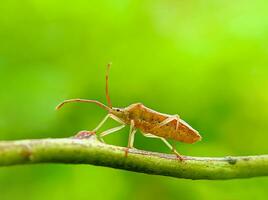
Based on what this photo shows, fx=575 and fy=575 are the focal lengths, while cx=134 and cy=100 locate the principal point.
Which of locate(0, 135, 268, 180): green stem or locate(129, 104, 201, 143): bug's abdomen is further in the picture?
locate(129, 104, 201, 143): bug's abdomen

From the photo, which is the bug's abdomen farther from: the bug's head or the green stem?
the green stem

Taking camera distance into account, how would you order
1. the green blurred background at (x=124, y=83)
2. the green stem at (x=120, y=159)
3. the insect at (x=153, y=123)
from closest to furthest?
the green stem at (x=120, y=159), the insect at (x=153, y=123), the green blurred background at (x=124, y=83)

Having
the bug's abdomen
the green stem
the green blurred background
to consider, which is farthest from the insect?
the green stem

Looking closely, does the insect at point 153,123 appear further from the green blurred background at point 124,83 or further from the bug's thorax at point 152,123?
the green blurred background at point 124,83

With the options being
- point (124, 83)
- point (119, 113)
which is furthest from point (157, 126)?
point (124, 83)

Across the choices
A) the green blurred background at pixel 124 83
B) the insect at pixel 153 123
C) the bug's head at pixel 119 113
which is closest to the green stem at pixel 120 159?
the insect at pixel 153 123

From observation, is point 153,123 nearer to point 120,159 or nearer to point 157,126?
point 157,126
